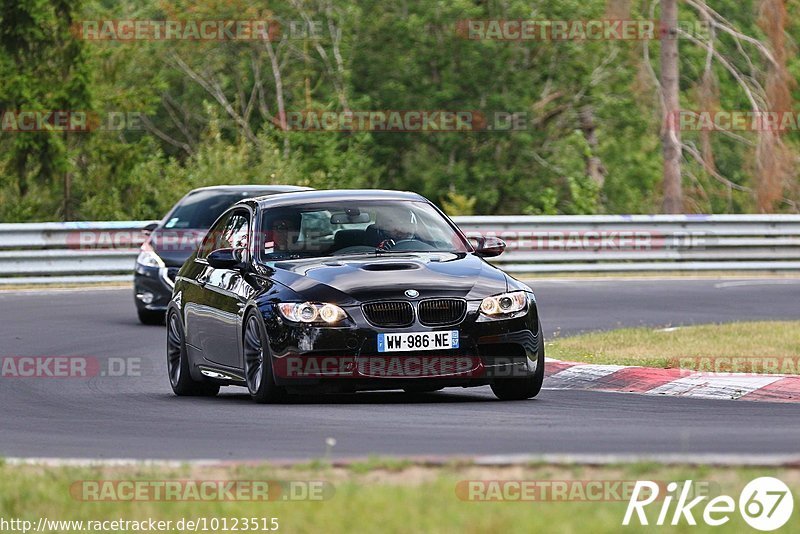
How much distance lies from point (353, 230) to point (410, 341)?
4.84ft

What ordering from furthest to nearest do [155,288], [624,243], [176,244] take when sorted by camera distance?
[624,243]
[176,244]
[155,288]

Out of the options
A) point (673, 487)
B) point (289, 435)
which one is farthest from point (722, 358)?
point (673, 487)

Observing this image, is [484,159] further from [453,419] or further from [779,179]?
[453,419]

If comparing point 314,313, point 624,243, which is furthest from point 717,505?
point 624,243

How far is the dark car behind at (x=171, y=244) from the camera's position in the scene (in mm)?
20250

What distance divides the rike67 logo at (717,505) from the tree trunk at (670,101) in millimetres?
29889

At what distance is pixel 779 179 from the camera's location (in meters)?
38.1

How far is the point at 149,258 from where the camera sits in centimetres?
2061

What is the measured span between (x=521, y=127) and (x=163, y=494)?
138 ft

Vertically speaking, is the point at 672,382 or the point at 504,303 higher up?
the point at 504,303
